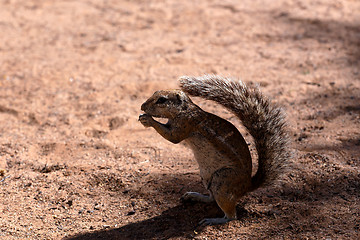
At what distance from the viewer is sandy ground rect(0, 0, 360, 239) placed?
380 centimetres

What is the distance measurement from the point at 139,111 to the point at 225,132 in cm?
244

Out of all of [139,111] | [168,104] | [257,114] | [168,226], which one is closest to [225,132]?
[257,114]

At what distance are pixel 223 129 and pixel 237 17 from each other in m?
5.65

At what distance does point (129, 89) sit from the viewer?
6.39m

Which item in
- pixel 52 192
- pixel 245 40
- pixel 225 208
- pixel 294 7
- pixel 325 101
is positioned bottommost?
pixel 52 192

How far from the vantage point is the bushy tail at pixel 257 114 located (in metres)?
3.46

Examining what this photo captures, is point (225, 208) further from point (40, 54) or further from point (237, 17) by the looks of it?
point (237, 17)

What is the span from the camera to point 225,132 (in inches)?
141

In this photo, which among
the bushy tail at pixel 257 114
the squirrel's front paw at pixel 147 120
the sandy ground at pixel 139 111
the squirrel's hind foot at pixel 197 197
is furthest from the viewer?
the squirrel's hind foot at pixel 197 197

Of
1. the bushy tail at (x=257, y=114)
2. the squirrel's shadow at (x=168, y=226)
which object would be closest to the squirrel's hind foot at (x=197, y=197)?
the squirrel's shadow at (x=168, y=226)

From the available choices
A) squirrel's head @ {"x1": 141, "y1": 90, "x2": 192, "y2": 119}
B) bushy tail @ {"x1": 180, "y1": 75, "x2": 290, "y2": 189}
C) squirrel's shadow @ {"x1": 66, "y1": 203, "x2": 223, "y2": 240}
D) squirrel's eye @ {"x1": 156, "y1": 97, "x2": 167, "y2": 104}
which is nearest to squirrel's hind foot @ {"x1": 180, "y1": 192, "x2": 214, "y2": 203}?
squirrel's shadow @ {"x1": 66, "y1": 203, "x2": 223, "y2": 240}

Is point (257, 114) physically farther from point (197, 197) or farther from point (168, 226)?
point (168, 226)

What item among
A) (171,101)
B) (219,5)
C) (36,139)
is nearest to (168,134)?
(171,101)

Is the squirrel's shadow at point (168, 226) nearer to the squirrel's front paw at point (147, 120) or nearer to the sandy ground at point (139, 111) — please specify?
the sandy ground at point (139, 111)
